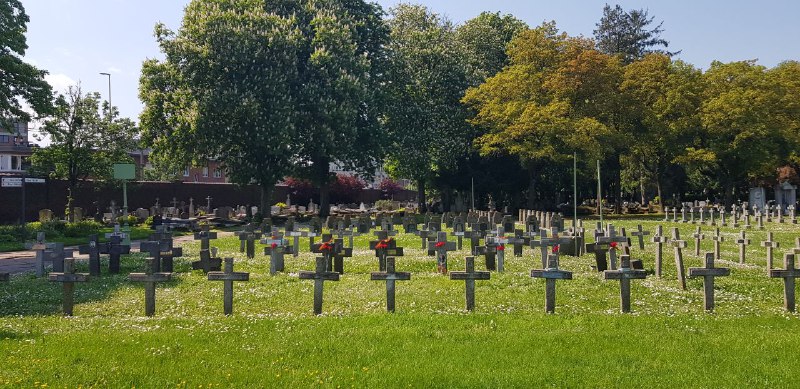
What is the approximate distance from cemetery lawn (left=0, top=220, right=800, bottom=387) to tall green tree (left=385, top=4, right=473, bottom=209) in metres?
34.2

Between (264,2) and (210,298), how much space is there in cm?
3331

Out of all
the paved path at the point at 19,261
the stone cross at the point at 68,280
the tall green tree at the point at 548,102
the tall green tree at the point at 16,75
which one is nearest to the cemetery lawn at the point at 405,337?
the stone cross at the point at 68,280

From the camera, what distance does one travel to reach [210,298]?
14.0 meters

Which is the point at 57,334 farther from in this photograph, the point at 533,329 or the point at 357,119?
the point at 357,119

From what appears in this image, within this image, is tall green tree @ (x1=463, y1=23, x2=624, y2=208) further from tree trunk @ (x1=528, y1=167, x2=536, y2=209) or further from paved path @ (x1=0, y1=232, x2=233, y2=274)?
paved path @ (x1=0, y1=232, x2=233, y2=274)

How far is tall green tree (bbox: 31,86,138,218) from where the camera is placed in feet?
131

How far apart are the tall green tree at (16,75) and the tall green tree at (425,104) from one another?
20956 mm

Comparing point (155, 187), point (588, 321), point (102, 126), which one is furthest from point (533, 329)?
point (155, 187)

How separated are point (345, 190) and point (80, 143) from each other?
104 feet

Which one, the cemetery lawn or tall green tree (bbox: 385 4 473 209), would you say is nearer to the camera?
the cemetery lawn

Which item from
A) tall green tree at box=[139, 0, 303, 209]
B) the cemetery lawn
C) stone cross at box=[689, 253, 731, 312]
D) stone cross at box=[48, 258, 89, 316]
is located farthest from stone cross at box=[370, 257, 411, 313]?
tall green tree at box=[139, 0, 303, 209]

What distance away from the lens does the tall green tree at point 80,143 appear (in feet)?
131

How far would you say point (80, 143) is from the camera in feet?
134

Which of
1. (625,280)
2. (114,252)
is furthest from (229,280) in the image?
(114,252)
